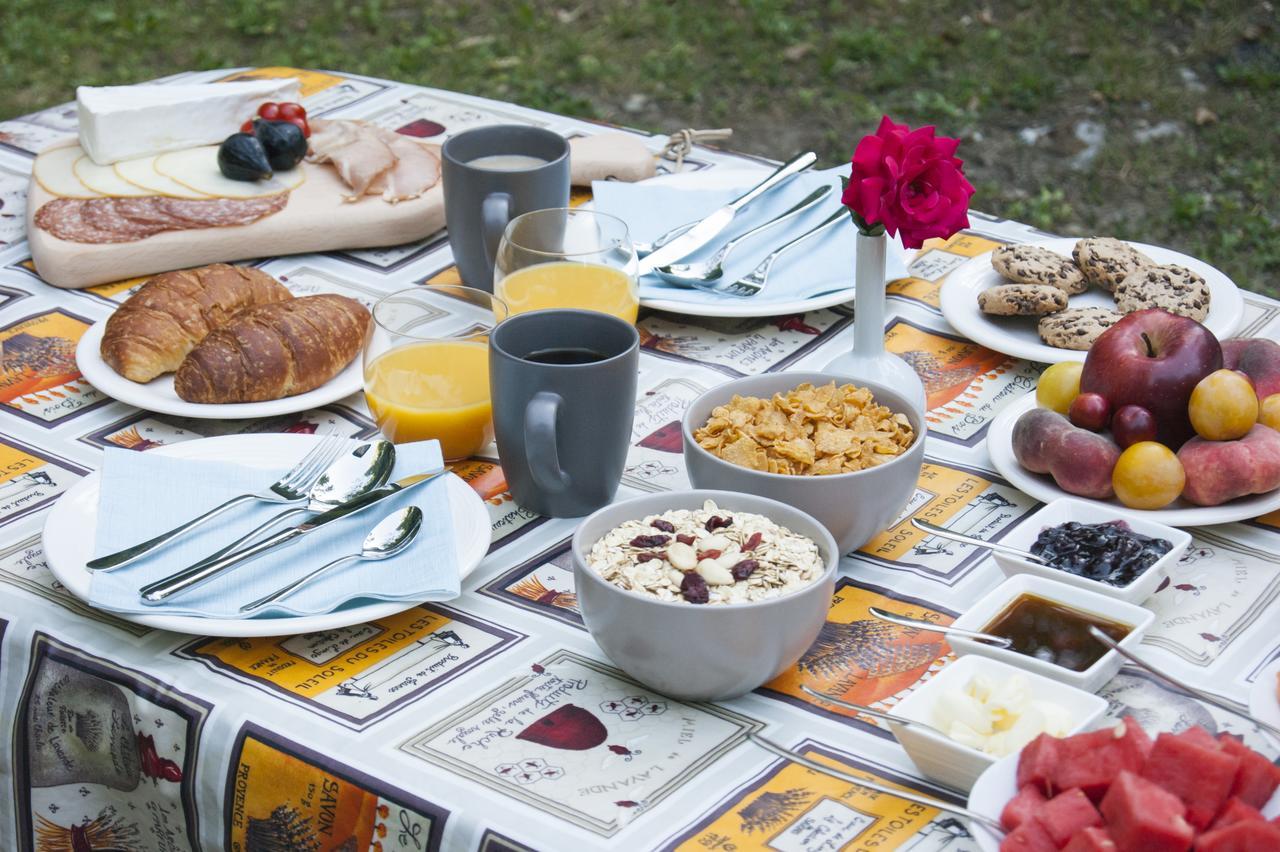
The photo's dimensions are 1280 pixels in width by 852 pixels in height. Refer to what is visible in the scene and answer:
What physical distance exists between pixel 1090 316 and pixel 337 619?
2.95 feet

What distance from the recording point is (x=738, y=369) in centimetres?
155

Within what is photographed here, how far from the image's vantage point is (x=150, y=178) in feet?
6.27

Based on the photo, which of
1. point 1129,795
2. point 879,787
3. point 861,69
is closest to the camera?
point 1129,795

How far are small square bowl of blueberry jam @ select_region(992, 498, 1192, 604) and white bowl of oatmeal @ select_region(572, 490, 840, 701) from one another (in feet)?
0.70

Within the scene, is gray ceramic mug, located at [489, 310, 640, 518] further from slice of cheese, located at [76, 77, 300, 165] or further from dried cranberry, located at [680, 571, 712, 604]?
slice of cheese, located at [76, 77, 300, 165]

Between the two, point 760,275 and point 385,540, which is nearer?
point 385,540

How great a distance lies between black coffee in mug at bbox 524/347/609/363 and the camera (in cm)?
125

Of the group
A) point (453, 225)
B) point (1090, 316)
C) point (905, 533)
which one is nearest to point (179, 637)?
point (905, 533)

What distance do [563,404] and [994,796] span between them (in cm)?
52

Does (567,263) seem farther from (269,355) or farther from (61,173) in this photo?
(61,173)

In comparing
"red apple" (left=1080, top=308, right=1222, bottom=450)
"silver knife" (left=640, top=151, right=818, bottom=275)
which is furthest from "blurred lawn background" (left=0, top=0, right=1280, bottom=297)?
"red apple" (left=1080, top=308, right=1222, bottom=450)

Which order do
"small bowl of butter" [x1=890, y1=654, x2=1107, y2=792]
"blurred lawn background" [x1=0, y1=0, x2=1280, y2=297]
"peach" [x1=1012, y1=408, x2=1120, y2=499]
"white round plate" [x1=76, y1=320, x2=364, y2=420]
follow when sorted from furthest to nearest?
"blurred lawn background" [x1=0, y1=0, x2=1280, y2=297] < "white round plate" [x1=76, y1=320, x2=364, y2=420] < "peach" [x1=1012, y1=408, x2=1120, y2=499] < "small bowl of butter" [x1=890, y1=654, x2=1107, y2=792]

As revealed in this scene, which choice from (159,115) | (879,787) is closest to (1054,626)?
(879,787)

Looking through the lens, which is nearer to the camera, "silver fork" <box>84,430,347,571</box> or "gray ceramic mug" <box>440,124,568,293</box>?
"silver fork" <box>84,430,347,571</box>
